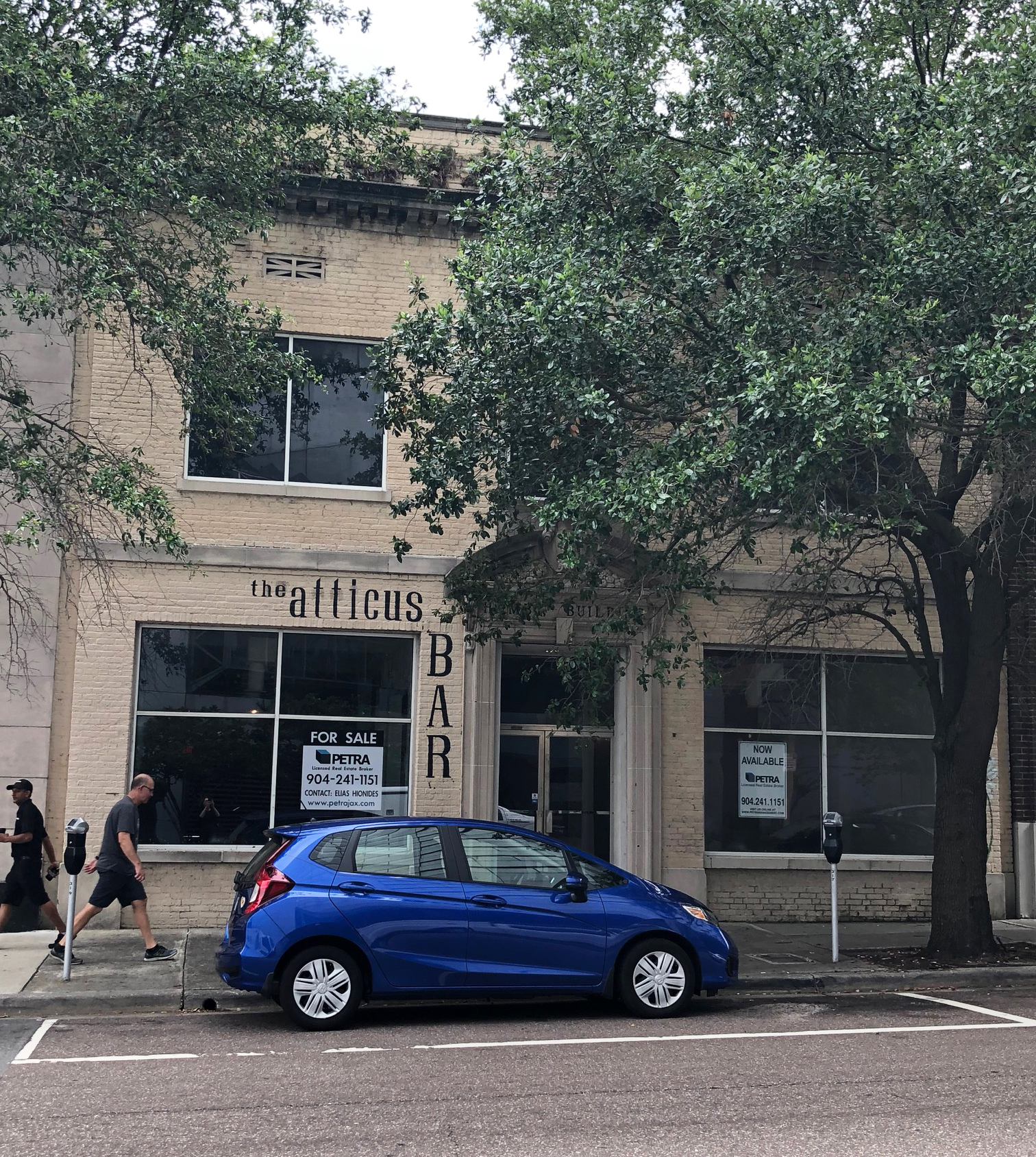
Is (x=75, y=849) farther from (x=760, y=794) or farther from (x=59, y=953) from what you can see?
(x=760, y=794)

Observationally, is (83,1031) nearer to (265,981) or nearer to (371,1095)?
(265,981)

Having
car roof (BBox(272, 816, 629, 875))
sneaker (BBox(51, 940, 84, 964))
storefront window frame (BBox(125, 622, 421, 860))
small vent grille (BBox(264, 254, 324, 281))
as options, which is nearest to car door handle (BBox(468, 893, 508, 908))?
car roof (BBox(272, 816, 629, 875))

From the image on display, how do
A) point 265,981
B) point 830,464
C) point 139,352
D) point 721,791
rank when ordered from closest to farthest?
1. point 265,981
2. point 830,464
3. point 139,352
4. point 721,791

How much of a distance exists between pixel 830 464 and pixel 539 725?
623cm

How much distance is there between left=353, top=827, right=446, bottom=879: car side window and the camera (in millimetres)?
9195

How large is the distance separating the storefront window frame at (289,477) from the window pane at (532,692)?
2.73 meters

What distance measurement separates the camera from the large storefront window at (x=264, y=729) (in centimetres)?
1403

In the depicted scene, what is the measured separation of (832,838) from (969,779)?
1587 mm

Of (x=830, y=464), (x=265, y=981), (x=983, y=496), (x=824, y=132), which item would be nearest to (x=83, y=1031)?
(x=265, y=981)

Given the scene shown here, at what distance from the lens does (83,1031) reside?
29.5 feet

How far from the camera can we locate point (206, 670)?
1430 cm

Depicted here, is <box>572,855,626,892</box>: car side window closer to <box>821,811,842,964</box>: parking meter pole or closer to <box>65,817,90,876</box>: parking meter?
<box>821,811,842,964</box>: parking meter pole

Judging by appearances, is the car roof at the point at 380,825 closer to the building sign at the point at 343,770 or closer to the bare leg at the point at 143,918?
the bare leg at the point at 143,918

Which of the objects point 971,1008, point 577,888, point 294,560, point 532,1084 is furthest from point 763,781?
point 532,1084
